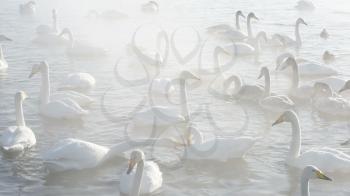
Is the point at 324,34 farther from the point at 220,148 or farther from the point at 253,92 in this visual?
the point at 220,148

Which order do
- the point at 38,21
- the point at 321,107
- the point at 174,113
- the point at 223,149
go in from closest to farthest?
the point at 223,149, the point at 174,113, the point at 321,107, the point at 38,21

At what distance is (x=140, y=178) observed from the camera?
32.5 feet

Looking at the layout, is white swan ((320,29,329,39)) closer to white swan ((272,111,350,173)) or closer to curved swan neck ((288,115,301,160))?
curved swan neck ((288,115,301,160))

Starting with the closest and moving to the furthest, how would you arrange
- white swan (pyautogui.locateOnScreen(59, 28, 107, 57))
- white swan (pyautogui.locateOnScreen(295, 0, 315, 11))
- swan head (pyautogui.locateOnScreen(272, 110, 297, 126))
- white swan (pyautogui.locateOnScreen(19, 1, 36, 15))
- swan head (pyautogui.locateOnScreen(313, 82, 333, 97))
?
swan head (pyautogui.locateOnScreen(272, 110, 297, 126)) → swan head (pyautogui.locateOnScreen(313, 82, 333, 97)) → white swan (pyautogui.locateOnScreen(59, 28, 107, 57)) → white swan (pyautogui.locateOnScreen(19, 1, 36, 15)) → white swan (pyautogui.locateOnScreen(295, 0, 315, 11))

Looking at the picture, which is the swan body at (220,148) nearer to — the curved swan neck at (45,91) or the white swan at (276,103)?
the white swan at (276,103)

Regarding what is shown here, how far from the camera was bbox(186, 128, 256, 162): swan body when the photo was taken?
11.9 m

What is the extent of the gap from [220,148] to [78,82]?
20.7 ft

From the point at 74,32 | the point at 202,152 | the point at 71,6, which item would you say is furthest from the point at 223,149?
the point at 71,6

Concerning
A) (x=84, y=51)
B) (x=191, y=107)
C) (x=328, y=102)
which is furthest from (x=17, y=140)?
(x=84, y=51)

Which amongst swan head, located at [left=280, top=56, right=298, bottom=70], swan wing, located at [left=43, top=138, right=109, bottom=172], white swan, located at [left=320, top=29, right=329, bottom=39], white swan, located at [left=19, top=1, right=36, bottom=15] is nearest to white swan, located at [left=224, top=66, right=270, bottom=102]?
swan head, located at [left=280, top=56, right=298, bottom=70]

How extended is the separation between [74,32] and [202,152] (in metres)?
16.4

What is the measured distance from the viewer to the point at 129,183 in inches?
406

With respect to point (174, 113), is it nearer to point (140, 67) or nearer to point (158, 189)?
point (158, 189)

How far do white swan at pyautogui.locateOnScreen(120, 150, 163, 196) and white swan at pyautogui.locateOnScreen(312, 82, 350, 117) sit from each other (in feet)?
19.4
